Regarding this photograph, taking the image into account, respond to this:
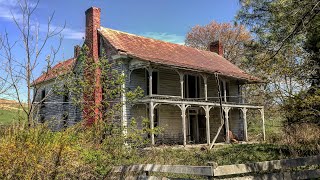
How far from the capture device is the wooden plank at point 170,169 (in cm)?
606

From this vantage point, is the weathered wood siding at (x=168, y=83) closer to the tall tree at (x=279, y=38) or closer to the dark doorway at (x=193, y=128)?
the dark doorway at (x=193, y=128)

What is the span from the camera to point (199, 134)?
25.9m

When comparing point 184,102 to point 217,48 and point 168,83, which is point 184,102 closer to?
point 168,83

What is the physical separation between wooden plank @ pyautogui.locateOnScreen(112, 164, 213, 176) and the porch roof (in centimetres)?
1296

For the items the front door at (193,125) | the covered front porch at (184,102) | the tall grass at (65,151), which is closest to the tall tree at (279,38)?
the tall grass at (65,151)

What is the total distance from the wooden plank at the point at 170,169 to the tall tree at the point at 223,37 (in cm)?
4096

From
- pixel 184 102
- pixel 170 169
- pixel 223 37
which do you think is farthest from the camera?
pixel 223 37

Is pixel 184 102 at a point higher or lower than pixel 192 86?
lower

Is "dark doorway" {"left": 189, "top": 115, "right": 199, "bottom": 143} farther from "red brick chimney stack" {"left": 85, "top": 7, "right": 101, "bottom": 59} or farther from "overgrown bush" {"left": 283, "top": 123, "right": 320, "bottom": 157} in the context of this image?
"overgrown bush" {"left": 283, "top": 123, "right": 320, "bottom": 157}

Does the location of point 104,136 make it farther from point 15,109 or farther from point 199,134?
point 199,134

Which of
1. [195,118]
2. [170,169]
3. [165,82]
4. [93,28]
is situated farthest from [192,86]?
[170,169]

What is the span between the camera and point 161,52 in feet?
77.6

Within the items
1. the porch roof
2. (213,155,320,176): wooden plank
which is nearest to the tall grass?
(213,155,320,176): wooden plank

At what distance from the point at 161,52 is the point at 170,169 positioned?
688 inches
